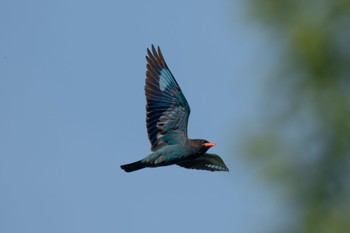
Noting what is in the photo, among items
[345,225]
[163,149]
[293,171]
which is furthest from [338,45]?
[163,149]

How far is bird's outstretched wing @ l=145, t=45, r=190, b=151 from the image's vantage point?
13.6 m

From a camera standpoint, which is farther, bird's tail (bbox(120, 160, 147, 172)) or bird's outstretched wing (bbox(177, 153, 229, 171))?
bird's outstretched wing (bbox(177, 153, 229, 171))

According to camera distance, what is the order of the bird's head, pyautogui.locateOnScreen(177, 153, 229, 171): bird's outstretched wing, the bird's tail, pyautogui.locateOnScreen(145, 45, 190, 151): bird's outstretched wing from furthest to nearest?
pyautogui.locateOnScreen(177, 153, 229, 171): bird's outstretched wing < pyautogui.locateOnScreen(145, 45, 190, 151): bird's outstretched wing < the bird's head < the bird's tail

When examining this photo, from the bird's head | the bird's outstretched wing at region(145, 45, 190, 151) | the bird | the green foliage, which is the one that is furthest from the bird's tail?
the green foliage

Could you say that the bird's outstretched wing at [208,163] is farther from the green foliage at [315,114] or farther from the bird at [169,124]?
the green foliage at [315,114]

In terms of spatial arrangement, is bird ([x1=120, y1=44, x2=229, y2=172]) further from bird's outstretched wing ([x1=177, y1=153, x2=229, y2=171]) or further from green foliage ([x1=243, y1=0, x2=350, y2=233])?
green foliage ([x1=243, y1=0, x2=350, y2=233])

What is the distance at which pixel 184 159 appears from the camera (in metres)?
13.4

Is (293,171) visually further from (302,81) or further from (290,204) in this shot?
(302,81)

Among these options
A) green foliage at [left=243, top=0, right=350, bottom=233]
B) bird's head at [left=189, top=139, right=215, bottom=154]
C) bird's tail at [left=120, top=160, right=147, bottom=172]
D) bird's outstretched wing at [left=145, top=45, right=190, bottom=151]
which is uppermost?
bird's outstretched wing at [left=145, top=45, right=190, bottom=151]

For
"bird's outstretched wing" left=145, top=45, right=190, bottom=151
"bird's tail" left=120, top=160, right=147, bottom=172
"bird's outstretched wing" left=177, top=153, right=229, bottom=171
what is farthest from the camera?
"bird's outstretched wing" left=177, top=153, right=229, bottom=171

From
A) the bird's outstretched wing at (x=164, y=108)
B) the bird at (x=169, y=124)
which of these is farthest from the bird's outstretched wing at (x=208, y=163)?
the bird's outstretched wing at (x=164, y=108)

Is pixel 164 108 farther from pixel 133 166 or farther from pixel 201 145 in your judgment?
pixel 133 166

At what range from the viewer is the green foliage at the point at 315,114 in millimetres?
4004

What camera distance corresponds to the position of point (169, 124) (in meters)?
13.7
